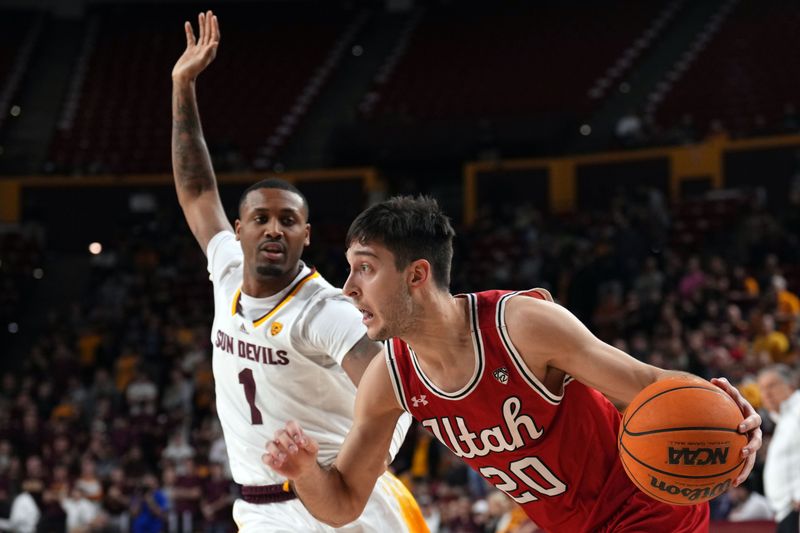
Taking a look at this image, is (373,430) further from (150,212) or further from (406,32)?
(406,32)

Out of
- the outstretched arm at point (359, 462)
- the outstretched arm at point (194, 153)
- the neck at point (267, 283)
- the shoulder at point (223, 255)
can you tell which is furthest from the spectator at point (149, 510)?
the outstretched arm at point (359, 462)

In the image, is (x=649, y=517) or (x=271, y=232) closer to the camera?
(x=649, y=517)

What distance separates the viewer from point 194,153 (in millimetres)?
5375

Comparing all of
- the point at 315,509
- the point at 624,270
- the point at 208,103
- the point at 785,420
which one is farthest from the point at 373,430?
the point at 208,103

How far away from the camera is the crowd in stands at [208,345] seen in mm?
11742

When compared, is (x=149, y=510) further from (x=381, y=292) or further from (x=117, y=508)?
(x=381, y=292)

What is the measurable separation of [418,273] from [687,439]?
95cm

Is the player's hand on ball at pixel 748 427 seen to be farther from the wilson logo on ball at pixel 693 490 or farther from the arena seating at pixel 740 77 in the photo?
the arena seating at pixel 740 77

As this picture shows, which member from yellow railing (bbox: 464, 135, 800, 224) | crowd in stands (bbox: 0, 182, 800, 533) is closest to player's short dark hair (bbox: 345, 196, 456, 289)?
crowd in stands (bbox: 0, 182, 800, 533)

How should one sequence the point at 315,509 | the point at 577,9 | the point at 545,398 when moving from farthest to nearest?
1. the point at 577,9
2. the point at 315,509
3. the point at 545,398

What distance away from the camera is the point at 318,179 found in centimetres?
2194

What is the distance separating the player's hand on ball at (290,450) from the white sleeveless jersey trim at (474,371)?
42cm

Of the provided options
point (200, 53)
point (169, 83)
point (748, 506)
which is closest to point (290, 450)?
point (200, 53)

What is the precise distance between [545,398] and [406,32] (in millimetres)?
23820
